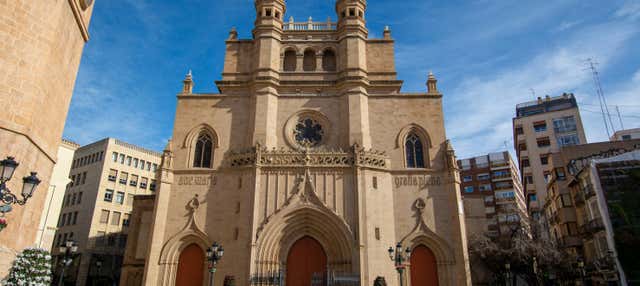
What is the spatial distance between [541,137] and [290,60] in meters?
31.9

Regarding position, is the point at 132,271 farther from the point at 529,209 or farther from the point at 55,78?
the point at 529,209

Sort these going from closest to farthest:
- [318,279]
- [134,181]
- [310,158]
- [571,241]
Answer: [318,279], [310,158], [571,241], [134,181]

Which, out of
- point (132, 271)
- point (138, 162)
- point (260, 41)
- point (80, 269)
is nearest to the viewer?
point (132, 271)

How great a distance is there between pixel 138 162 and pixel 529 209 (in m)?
42.5

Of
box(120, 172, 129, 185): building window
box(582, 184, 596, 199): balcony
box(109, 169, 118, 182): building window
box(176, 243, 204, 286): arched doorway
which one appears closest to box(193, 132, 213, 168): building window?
box(176, 243, 204, 286): arched doorway

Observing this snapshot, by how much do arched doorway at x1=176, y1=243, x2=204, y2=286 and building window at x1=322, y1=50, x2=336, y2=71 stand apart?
531 inches

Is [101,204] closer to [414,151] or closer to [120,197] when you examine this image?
[120,197]

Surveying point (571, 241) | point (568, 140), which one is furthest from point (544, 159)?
point (571, 241)

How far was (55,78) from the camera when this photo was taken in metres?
11.9

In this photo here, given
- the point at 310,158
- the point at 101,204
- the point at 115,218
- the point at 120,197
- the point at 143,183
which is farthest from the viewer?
the point at 143,183

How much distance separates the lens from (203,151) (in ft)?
77.7

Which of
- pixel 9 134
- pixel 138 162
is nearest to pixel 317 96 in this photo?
pixel 9 134

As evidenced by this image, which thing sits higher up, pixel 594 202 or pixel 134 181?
pixel 134 181

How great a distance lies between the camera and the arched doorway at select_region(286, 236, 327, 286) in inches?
822
